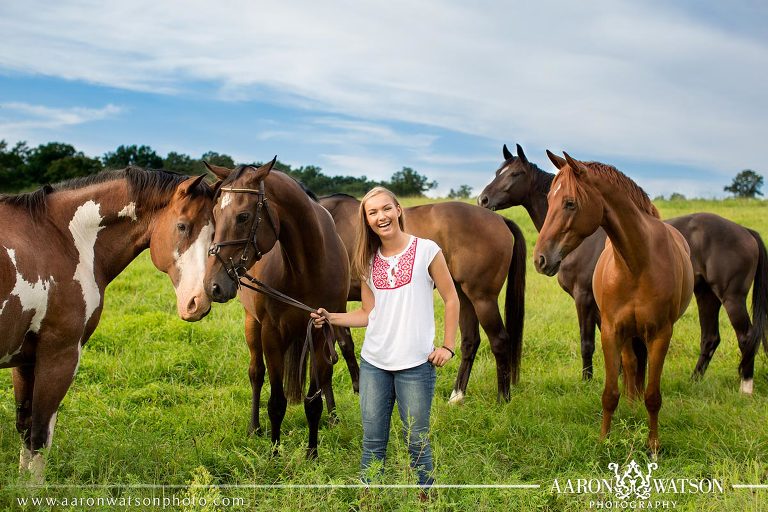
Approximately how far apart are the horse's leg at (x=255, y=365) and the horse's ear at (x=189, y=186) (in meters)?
1.55

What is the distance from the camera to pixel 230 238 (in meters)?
3.88

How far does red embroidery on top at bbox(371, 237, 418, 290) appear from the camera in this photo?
133 inches

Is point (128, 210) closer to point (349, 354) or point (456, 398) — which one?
point (349, 354)

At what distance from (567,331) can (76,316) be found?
676 cm

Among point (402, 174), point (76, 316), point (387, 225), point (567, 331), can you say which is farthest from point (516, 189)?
point (402, 174)

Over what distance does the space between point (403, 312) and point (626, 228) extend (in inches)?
89.5

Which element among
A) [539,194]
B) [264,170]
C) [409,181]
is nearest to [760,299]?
[539,194]

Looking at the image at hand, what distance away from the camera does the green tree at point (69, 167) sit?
37.6 m

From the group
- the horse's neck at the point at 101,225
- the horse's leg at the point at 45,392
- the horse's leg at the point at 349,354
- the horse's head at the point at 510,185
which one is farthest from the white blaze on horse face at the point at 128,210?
the horse's head at the point at 510,185

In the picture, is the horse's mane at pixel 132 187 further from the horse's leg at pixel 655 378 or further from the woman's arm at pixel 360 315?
the horse's leg at pixel 655 378

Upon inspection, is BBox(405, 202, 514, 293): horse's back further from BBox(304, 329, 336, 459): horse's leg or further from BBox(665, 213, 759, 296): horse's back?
BBox(304, 329, 336, 459): horse's leg

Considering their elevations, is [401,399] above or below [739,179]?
below

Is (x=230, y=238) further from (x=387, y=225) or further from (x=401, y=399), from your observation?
(x=401, y=399)

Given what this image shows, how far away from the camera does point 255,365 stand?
18.3 ft
